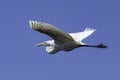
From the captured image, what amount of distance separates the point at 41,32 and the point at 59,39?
7.76 ft

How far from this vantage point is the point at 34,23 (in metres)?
80.7

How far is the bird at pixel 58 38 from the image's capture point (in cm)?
8052

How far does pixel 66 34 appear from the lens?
267 feet

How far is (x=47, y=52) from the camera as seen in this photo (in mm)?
85000

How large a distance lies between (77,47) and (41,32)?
341 cm

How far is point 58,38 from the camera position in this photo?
82625 mm

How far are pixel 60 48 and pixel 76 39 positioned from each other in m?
1.49

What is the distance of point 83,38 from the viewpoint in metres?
84.8

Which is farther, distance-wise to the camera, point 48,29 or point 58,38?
point 58,38

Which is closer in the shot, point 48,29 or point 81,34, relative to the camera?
point 48,29

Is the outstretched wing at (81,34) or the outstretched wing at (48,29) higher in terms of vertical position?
the outstretched wing at (81,34)

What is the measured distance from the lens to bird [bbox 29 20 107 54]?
80519 millimetres

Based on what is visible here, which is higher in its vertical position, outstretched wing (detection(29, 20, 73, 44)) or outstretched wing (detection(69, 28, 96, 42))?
outstretched wing (detection(69, 28, 96, 42))

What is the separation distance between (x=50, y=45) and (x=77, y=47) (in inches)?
140
